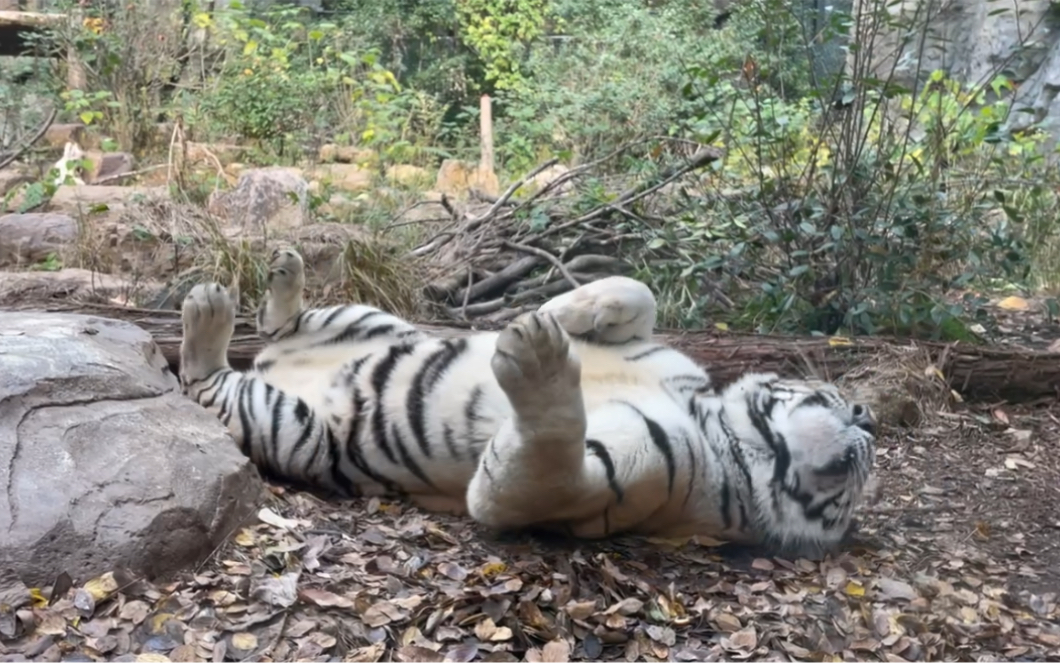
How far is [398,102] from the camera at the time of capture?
505cm

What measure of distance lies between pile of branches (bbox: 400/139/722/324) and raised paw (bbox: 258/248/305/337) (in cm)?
80

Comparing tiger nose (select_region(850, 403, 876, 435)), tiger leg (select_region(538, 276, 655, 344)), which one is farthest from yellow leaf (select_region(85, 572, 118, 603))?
tiger nose (select_region(850, 403, 876, 435))

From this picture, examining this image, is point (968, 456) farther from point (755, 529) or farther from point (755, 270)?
point (755, 270)

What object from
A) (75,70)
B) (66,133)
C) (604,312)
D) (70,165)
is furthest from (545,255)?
(75,70)

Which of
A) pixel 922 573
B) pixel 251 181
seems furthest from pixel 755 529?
pixel 251 181

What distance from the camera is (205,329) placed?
6.57 ft

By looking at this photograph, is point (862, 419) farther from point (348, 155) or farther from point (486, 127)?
point (348, 155)

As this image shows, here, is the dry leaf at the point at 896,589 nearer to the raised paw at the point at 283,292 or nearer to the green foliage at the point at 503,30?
the raised paw at the point at 283,292

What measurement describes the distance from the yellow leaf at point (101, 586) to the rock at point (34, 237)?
258 cm

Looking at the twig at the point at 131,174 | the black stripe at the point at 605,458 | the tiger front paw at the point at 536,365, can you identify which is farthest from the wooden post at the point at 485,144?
the tiger front paw at the point at 536,365

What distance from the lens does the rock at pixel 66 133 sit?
217 inches

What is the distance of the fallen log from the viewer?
2410mm

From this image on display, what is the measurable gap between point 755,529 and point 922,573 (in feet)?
0.84

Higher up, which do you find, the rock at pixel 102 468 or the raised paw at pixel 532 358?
the raised paw at pixel 532 358
